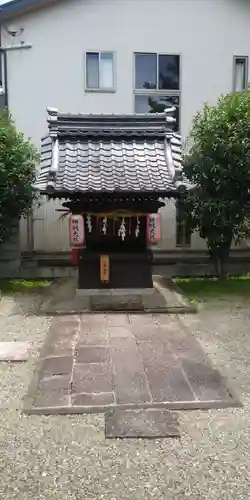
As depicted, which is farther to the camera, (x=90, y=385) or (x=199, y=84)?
(x=199, y=84)

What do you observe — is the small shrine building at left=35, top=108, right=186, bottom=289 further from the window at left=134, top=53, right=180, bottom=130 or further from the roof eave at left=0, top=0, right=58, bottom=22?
the roof eave at left=0, top=0, right=58, bottom=22

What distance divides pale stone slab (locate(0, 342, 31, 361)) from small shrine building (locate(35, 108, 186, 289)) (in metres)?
2.81

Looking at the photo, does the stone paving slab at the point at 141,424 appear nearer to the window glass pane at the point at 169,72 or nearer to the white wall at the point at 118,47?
the white wall at the point at 118,47

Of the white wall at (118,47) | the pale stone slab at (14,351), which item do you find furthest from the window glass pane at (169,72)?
the pale stone slab at (14,351)

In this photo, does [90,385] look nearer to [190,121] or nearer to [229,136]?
[229,136]

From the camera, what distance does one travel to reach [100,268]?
9102 millimetres

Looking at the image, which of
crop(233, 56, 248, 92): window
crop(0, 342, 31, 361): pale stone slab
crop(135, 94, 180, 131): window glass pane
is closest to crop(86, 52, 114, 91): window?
crop(135, 94, 180, 131): window glass pane

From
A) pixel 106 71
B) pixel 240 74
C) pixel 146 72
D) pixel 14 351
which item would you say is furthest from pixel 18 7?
pixel 14 351

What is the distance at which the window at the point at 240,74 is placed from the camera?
13.6 meters

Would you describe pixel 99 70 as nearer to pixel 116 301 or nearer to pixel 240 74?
pixel 240 74

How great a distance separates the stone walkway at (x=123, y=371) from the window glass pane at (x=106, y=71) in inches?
A: 340

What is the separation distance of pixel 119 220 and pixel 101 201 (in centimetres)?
58

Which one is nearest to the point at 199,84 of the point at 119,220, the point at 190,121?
the point at 190,121

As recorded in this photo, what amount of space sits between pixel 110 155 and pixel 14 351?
4736 millimetres
